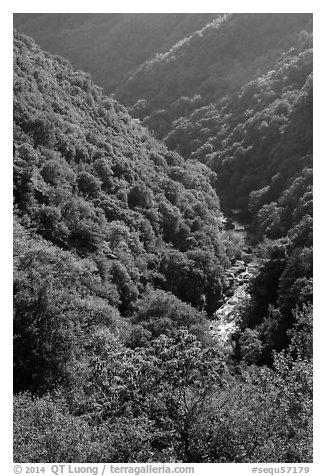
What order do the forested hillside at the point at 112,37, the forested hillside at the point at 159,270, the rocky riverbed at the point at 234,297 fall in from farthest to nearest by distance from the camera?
the forested hillside at the point at 112,37
the rocky riverbed at the point at 234,297
the forested hillside at the point at 159,270

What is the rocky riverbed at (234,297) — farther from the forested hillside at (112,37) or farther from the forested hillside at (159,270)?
the forested hillside at (112,37)

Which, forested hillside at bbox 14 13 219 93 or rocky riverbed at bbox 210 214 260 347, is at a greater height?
forested hillside at bbox 14 13 219 93

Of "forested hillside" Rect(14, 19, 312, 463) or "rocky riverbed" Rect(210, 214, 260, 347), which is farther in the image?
"rocky riverbed" Rect(210, 214, 260, 347)

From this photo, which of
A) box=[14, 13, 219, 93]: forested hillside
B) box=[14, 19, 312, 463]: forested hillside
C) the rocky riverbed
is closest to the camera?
box=[14, 19, 312, 463]: forested hillside

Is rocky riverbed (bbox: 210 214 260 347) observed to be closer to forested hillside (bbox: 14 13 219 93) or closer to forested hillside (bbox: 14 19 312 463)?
forested hillside (bbox: 14 19 312 463)

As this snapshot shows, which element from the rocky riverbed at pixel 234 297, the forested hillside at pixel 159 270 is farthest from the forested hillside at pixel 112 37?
the rocky riverbed at pixel 234 297

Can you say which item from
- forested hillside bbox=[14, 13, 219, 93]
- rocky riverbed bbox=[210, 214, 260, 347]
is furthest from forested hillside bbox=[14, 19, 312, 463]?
forested hillside bbox=[14, 13, 219, 93]
